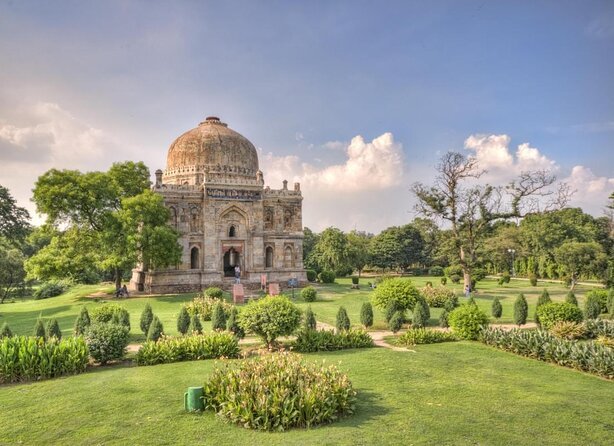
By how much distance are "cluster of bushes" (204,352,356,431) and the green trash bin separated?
113 millimetres

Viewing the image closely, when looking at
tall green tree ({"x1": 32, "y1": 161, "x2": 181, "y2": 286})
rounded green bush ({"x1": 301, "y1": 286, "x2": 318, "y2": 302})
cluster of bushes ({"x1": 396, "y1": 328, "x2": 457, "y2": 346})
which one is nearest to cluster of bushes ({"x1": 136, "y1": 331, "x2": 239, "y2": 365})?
cluster of bushes ({"x1": 396, "y1": 328, "x2": 457, "y2": 346})

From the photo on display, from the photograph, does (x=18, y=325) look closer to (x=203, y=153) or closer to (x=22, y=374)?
(x=22, y=374)

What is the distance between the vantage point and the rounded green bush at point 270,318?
13383mm

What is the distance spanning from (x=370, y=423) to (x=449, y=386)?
3.08 meters

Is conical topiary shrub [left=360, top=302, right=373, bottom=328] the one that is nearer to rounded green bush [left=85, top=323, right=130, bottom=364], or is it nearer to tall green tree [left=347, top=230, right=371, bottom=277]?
rounded green bush [left=85, top=323, right=130, bottom=364]

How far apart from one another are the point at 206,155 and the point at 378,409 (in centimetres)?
2919

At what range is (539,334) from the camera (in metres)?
13.7

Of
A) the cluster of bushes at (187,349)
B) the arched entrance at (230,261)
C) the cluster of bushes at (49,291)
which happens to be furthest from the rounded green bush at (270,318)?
the cluster of bushes at (49,291)

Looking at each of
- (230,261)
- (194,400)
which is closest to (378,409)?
(194,400)

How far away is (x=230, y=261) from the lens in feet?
115

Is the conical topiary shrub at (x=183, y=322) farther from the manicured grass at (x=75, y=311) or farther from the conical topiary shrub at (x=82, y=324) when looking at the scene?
the conical topiary shrub at (x=82, y=324)

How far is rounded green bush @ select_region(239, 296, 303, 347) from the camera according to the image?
1338 centimetres

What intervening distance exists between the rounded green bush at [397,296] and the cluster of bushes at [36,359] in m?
11.4

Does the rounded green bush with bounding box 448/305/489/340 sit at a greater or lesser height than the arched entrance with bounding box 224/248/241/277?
lesser
